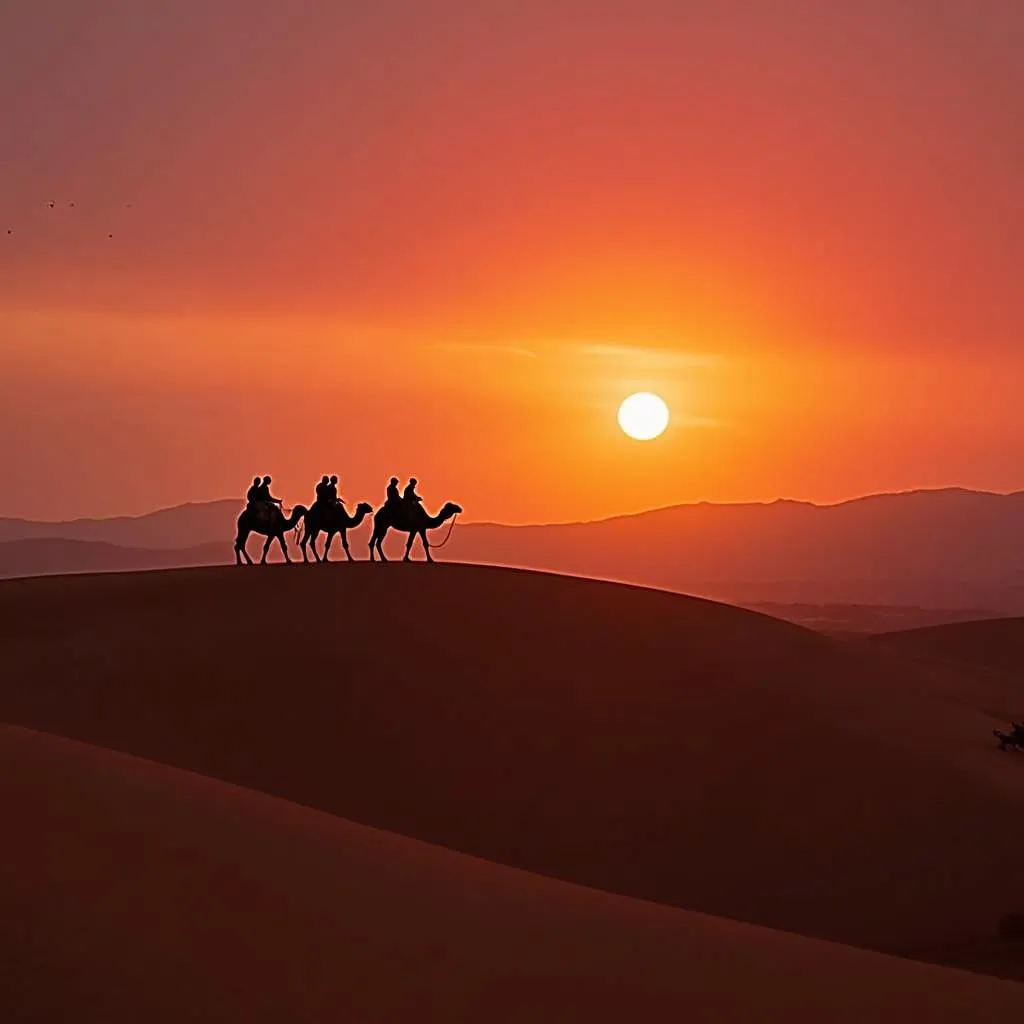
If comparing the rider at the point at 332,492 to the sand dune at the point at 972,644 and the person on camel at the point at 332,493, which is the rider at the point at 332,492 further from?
the sand dune at the point at 972,644

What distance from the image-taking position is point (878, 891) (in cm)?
1263

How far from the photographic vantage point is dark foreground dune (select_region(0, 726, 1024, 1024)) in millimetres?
5102

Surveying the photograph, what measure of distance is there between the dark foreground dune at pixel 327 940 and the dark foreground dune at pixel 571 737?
16.2 feet

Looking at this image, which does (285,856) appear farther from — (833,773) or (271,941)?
(833,773)

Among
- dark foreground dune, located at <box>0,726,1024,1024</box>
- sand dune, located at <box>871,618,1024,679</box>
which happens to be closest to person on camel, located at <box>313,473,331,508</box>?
dark foreground dune, located at <box>0,726,1024,1024</box>

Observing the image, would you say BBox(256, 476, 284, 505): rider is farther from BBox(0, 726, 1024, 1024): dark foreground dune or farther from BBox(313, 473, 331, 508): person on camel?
BBox(0, 726, 1024, 1024): dark foreground dune

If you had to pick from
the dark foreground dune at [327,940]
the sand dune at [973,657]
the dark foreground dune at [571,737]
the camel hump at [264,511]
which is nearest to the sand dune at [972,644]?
the sand dune at [973,657]

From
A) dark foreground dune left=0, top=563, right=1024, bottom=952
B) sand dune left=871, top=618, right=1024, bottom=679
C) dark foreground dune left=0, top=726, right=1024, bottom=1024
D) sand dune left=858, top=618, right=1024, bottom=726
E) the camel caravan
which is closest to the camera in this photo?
dark foreground dune left=0, top=726, right=1024, bottom=1024

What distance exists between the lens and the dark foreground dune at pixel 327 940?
510 cm

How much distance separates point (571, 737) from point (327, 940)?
936cm

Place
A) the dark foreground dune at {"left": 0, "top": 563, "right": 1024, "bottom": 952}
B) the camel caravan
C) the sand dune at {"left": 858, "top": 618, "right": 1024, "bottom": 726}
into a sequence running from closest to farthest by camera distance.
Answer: the dark foreground dune at {"left": 0, "top": 563, "right": 1024, "bottom": 952} < the camel caravan < the sand dune at {"left": 858, "top": 618, "right": 1024, "bottom": 726}

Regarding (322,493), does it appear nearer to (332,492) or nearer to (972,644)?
(332,492)

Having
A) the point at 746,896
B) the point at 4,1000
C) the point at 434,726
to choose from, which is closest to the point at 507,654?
the point at 434,726

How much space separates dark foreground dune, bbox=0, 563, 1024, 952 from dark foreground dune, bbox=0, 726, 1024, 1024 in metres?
4.94
